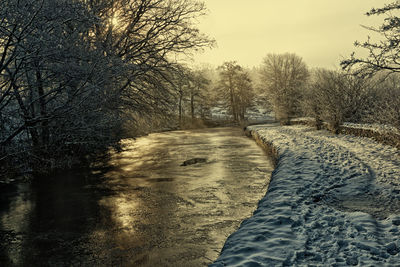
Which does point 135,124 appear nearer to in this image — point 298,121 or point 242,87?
point 298,121

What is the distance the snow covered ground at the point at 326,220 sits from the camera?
471cm

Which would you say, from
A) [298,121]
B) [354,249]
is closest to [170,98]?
[354,249]

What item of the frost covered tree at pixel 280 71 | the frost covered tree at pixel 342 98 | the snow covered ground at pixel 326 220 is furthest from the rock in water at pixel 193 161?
the frost covered tree at pixel 280 71

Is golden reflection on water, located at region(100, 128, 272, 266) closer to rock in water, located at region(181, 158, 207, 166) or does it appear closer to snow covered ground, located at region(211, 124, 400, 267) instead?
rock in water, located at region(181, 158, 207, 166)

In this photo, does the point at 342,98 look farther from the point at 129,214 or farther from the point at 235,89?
the point at 235,89

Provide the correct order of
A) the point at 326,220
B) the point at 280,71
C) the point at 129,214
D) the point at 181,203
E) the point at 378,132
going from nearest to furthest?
the point at 326,220, the point at 129,214, the point at 181,203, the point at 378,132, the point at 280,71

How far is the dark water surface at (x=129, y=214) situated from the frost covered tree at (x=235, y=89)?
40633 millimetres

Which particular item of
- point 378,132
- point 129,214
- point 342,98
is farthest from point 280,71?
point 129,214

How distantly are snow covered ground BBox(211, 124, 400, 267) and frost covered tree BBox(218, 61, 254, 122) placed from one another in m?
43.7

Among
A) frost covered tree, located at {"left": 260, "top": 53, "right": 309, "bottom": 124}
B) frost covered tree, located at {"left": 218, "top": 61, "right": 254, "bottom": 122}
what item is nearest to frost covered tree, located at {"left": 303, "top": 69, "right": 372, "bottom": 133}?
frost covered tree, located at {"left": 260, "top": 53, "right": 309, "bottom": 124}

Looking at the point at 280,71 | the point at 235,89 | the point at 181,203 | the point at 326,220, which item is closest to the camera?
the point at 326,220

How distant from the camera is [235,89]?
5581 cm

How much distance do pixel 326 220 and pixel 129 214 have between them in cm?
465

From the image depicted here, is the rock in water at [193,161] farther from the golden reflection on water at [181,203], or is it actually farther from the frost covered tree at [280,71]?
the frost covered tree at [280,71]
